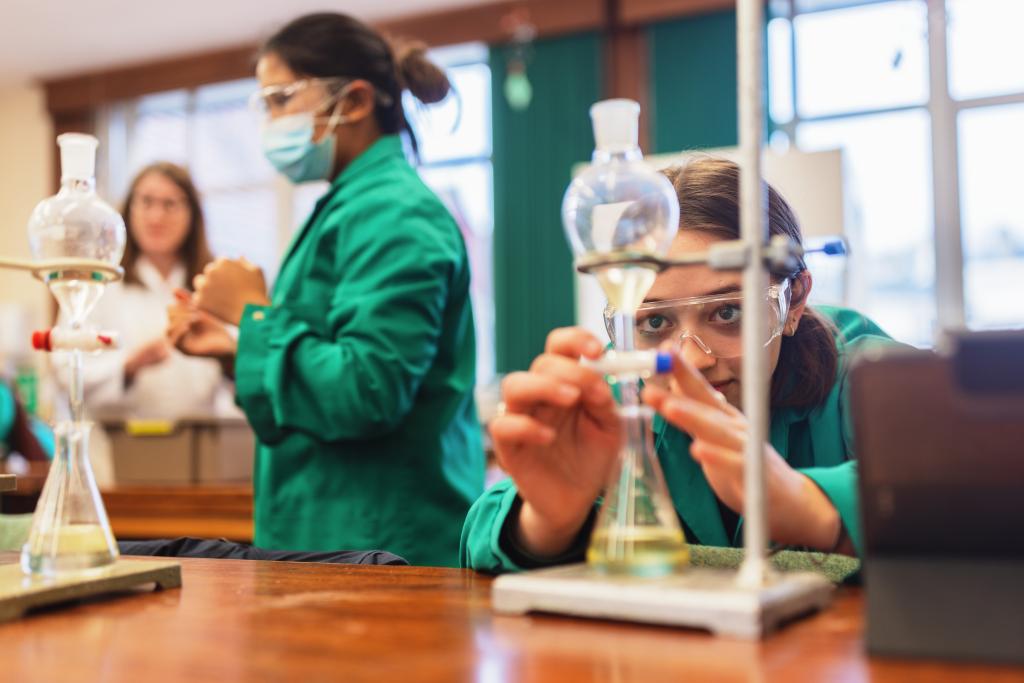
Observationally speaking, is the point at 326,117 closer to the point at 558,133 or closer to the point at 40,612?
the point at 40,612

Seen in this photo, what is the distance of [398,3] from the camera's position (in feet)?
16.6

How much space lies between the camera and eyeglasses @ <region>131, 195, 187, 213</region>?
3215 mm

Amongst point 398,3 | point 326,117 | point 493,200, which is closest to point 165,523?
point 326,117

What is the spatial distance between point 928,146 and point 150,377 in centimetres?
324

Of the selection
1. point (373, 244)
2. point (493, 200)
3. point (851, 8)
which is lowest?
point (373, 244)

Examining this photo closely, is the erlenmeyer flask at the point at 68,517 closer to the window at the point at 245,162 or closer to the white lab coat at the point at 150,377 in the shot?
the white lab coat at the point at 150,377

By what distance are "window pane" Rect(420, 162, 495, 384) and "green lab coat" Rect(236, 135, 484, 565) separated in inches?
137

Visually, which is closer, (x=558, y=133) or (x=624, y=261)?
(x=624, y=261)

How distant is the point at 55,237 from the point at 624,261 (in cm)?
42

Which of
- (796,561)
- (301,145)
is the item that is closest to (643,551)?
(796,561)

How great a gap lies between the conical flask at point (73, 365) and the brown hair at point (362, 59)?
3.38ft

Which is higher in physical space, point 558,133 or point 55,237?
point 558,133

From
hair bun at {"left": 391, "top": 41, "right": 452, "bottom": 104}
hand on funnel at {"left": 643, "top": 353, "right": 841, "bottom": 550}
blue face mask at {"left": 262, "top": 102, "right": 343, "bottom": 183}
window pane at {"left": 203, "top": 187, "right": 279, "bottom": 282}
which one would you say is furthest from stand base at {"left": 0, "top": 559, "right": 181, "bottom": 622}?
window pane at {"left": 203, "top": 187, "right": 279, "bottom": 282}

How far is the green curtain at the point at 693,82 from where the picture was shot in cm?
457
